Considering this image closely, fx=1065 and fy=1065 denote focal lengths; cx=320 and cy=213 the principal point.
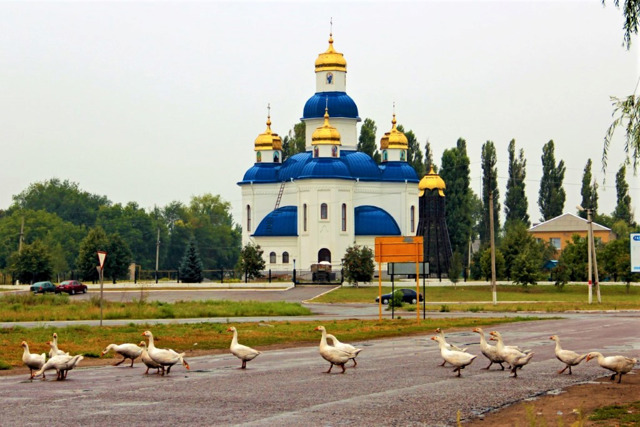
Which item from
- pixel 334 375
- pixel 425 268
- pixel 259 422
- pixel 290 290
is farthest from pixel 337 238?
pixel 259 422

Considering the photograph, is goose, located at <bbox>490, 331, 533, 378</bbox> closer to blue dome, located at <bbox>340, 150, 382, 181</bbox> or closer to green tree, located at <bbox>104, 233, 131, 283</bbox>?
green tree, located at <bbox>104, 233, 131, 283</bbox>

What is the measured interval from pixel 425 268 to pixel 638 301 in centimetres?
2421

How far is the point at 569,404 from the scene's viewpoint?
1555 cm

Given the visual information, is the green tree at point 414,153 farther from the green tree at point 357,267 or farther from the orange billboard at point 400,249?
the orange billboard at point 400,249

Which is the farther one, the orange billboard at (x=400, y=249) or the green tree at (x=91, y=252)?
the green tree at (x=91, y=252)

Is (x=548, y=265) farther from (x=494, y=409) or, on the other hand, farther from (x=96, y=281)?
(x=494, y=409)

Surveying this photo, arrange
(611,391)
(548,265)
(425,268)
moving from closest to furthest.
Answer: (611,391), (425,268), (548,265)

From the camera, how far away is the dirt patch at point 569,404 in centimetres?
1406

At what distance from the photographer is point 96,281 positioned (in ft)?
296

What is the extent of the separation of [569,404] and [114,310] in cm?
2977

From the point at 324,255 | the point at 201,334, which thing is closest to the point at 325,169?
the point at 324,255

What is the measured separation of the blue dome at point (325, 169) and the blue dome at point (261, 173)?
7.47 m

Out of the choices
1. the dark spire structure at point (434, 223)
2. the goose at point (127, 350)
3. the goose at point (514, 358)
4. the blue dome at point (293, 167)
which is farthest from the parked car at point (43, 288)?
the goose at point (514, 358)

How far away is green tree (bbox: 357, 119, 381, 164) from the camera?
107 m
